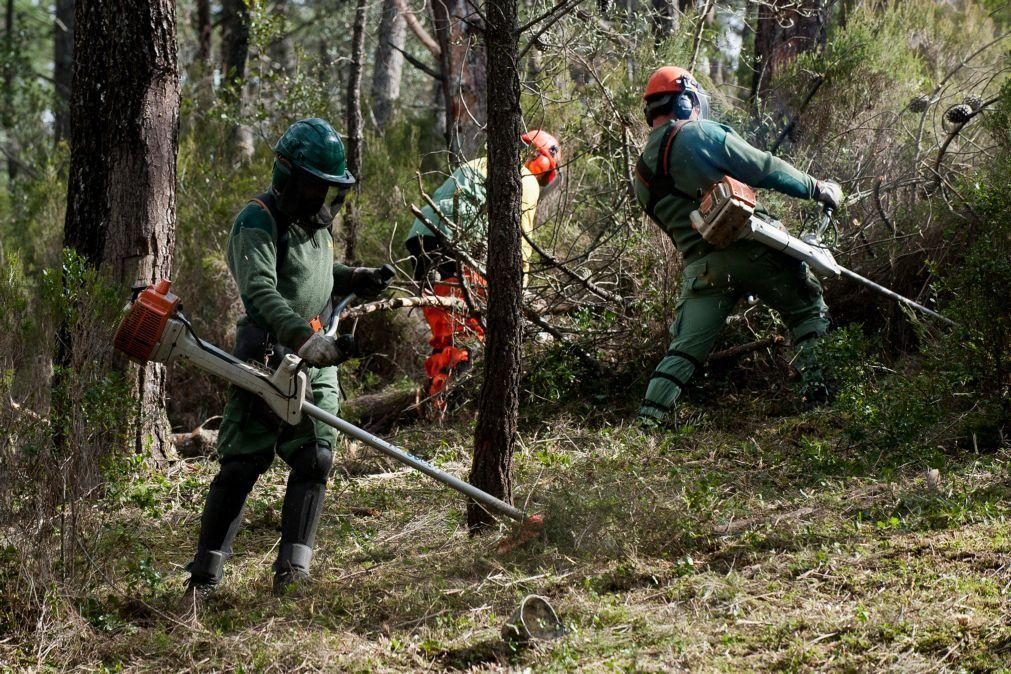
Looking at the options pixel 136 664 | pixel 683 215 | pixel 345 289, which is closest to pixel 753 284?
pixel 683 215

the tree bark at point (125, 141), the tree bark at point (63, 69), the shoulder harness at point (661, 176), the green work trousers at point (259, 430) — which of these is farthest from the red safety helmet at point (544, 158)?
the tree bark at point (63, 69)

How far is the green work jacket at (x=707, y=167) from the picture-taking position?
572 centimetres

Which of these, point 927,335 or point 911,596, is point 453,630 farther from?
point 927,335

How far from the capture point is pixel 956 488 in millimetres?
4410

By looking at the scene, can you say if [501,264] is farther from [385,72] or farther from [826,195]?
[385,72]

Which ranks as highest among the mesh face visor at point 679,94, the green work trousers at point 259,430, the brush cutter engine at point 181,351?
the mesh face visor at point 679,94

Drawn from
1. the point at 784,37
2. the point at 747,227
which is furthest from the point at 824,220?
the point at 784,37

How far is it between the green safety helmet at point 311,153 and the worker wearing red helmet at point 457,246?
230cm

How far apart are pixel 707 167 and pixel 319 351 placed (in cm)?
263

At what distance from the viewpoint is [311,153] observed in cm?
426

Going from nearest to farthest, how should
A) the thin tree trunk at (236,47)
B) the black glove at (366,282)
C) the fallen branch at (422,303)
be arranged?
the black glove at (366,282) < the fallen branch at (422,303) < the thin tree trunk at (236,47)

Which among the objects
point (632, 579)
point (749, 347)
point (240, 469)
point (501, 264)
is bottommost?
point (632, 579)

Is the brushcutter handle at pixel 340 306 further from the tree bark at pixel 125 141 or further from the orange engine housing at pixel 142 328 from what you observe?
the tree bark at pixel 125 141

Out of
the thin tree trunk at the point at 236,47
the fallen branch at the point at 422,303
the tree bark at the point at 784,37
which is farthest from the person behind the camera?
the thin tree trunk at the point at 236,47
